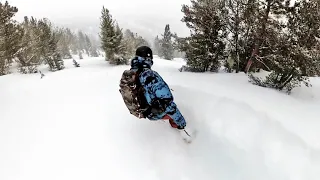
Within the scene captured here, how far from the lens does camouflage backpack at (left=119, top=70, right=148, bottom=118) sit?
15.2ft

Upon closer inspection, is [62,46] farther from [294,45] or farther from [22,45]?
[294,45]

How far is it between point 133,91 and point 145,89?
0.84 feet

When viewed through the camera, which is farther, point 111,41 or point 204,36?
point 111,41

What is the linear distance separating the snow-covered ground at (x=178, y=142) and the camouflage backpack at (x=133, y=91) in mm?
1370

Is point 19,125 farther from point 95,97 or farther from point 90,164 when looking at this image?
point 90,164

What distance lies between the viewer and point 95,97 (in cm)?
833

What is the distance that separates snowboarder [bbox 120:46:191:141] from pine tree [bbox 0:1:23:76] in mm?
23303

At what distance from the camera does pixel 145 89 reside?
15.4 ft

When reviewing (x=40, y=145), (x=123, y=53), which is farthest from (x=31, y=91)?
(x=123, y=53)

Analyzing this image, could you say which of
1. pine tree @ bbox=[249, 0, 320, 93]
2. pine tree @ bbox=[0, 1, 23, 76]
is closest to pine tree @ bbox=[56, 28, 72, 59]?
pine tree @ bbox=[0, 1, 23, 76]

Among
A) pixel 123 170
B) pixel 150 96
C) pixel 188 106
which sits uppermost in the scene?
pixel 150 96

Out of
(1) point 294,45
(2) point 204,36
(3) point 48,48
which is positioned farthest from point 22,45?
(1) point 294,45

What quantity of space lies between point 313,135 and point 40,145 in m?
6.87

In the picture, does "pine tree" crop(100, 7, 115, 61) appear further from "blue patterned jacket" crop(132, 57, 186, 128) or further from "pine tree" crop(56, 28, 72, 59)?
"pine tree" crop(56, 28, 72, 59)
